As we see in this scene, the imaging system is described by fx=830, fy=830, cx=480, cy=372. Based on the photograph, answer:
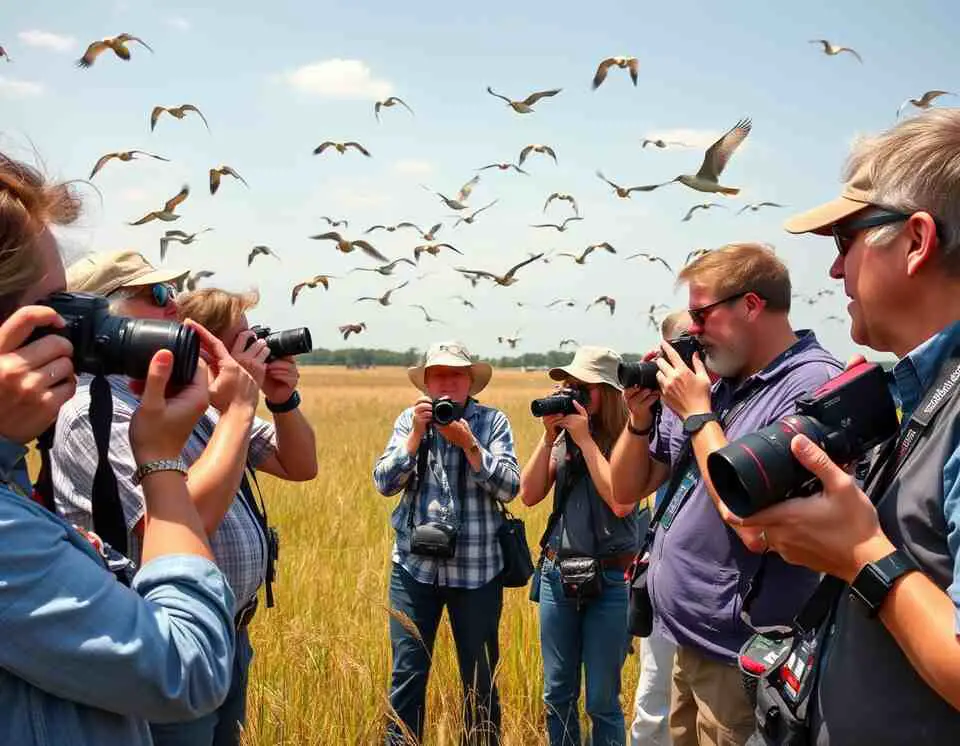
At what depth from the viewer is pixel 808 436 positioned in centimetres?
159

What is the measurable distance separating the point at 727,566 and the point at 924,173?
1.47 m

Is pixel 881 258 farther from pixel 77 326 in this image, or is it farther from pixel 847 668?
pixel 77 326

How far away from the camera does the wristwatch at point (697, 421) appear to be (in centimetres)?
266

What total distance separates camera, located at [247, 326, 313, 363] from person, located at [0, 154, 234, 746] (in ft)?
6.06

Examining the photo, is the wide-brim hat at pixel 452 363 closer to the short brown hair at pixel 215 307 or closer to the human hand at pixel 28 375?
the short brown hair at pixel 215 307

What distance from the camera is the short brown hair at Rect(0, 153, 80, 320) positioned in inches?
50.5

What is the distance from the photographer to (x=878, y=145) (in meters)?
1.66

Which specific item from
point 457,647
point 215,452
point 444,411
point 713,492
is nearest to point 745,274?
point 713,492

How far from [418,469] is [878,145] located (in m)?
2.76

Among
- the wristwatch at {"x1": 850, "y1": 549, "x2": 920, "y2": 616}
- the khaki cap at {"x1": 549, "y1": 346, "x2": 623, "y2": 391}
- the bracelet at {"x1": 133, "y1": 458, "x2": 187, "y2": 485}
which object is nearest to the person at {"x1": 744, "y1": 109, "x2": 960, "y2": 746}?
the wristwatch at {"x1": 850, "y1": 549, "x2": 920, "y2": 616}

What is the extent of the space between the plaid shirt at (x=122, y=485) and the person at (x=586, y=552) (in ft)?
4.88

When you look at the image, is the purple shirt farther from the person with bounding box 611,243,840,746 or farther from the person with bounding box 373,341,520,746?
the person with bounding box 373,341,520,746

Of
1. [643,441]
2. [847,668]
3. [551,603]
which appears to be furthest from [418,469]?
[847,668]

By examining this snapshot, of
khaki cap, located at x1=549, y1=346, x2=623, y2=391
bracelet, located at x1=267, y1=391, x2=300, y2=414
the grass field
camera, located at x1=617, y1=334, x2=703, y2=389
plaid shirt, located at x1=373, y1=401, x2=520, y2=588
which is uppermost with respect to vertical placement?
camera, located at x1=617, y1=334, x2=703, y2=389
